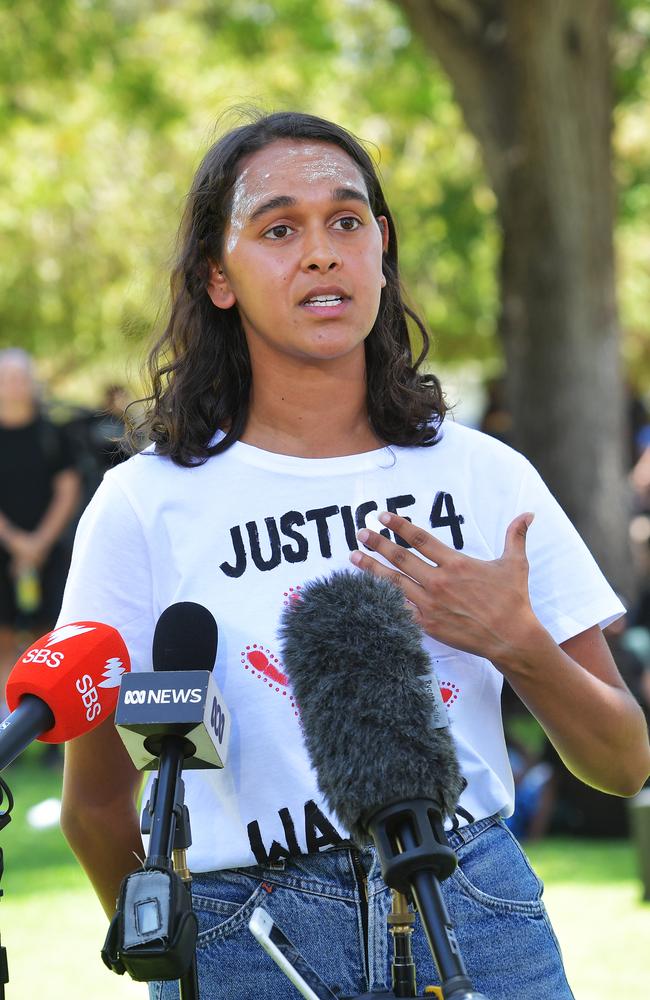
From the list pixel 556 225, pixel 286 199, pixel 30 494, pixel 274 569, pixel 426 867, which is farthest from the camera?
pixel 30 494

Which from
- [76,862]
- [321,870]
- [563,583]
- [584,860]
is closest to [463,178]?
[584,860]

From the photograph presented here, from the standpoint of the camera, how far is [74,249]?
22031 millimetres

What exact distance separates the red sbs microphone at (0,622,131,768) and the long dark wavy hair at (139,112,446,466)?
449 millimetres

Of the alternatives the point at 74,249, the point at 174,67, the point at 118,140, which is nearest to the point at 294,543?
the point at 174,67

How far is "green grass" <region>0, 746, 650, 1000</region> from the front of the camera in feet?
17.6

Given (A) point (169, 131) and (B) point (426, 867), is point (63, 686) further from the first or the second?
(A) point (169, 131)

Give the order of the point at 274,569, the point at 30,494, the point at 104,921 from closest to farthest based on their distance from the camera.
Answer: the point at 274,569 < the point at 104,921 < the point at 30,494

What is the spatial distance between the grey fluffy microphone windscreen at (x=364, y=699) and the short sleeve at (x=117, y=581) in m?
0.47

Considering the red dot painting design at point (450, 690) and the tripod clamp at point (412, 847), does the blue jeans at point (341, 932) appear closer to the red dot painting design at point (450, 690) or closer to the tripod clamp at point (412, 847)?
the red dot painting design at point (450, 690)

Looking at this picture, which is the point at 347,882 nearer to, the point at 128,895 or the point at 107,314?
the point at 128,895

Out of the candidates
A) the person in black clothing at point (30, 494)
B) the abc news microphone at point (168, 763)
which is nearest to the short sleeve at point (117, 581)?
the abc news microphone at point (168, 763)

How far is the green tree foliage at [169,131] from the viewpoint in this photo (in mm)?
12766

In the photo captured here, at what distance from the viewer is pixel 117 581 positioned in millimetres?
2281

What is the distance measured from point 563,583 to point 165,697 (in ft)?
2.68
